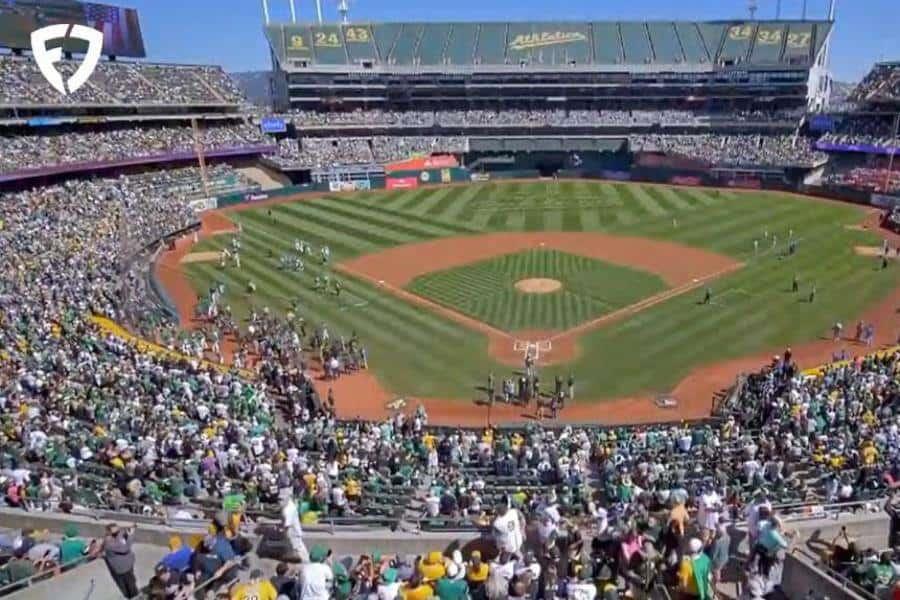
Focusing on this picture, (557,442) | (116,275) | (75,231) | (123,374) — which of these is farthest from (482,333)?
(75,231)

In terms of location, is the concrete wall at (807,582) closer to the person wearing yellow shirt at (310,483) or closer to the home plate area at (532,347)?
the person wearing yellow shirt at (310,483)

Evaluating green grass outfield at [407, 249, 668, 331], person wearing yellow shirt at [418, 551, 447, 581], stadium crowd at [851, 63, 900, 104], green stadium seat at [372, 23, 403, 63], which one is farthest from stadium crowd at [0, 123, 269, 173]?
stadium crowd at [851, 63, 900, 104]

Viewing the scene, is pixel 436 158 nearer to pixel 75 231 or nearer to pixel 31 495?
pixel 75 231

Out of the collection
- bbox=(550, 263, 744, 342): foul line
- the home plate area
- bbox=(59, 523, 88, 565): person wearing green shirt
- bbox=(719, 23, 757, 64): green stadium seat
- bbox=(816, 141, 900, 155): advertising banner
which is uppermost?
bbox=(719, 23, 757, 64): green stadium seat

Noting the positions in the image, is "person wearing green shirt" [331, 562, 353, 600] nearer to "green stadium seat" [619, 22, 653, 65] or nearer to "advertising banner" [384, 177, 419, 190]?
"advertising banner" [384, 177, 419, 190]

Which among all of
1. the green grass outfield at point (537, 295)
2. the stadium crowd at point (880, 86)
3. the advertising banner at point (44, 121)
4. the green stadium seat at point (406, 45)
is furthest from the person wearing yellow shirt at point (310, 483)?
the green stadium seat at point (406, 45)

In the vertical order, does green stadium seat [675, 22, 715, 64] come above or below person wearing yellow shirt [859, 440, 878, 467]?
above
